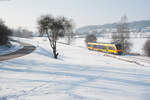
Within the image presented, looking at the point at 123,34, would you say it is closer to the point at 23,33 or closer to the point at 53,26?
the point at 53,26

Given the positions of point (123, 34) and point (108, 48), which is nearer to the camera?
point (108, 48)

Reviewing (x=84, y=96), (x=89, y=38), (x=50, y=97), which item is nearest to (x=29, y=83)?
(x=50, y=97)

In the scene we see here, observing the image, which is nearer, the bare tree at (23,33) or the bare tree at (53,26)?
the bare tree at (53,26)

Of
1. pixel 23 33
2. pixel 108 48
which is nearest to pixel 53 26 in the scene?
pixel 108 48

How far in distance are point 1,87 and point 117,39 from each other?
36.8m

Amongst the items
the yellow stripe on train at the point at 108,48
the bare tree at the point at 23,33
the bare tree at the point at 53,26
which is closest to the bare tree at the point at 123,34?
the yellow stripe on train at the point at 108,48

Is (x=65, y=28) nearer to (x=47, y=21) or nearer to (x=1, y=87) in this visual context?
(x=47, y=21)

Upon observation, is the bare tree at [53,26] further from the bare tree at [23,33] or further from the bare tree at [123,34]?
the bare tree at [23,33]

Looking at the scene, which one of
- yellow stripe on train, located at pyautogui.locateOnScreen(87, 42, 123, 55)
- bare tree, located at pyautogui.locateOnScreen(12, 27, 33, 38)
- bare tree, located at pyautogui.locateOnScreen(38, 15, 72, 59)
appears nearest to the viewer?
bare tree, located at pyautogui.locateOnScreen(38, 15, 72, 59)

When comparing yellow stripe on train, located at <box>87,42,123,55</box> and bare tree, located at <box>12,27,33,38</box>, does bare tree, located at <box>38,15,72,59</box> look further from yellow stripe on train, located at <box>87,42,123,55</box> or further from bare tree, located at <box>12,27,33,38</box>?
bare tree, located at <box>12,27,33,38</box>

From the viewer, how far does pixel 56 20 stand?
2122cm

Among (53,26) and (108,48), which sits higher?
(53,26)

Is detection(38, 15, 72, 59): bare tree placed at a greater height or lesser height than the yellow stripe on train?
greater

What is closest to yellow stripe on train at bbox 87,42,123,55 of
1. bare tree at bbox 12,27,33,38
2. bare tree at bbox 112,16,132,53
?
bare tree at bbox 112,16,132,53
